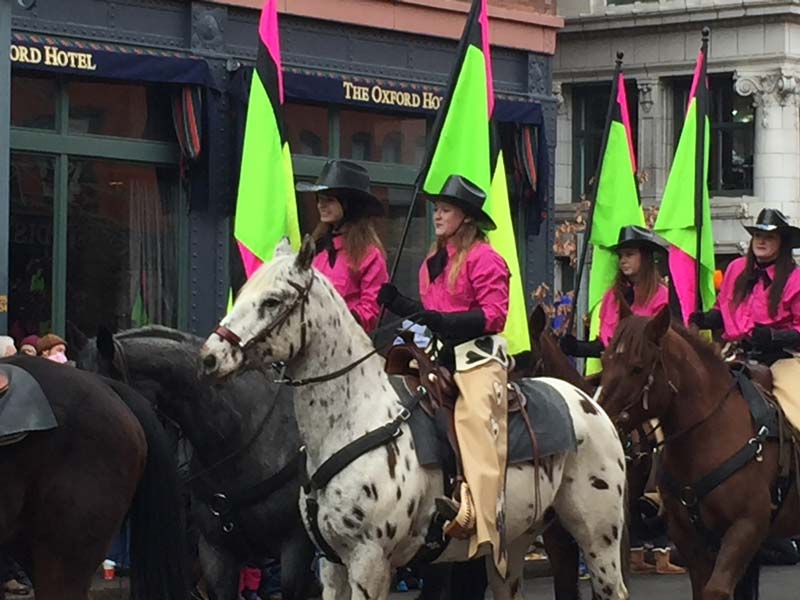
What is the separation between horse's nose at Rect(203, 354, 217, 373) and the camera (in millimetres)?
8359

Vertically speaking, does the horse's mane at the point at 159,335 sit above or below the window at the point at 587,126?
below

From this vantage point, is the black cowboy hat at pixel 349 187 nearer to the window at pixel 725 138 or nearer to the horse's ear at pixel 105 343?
the horse's ear at pixel 105 343

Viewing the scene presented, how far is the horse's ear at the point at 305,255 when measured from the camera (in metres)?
8.61

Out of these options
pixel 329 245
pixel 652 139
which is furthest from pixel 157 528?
pixel 652 139

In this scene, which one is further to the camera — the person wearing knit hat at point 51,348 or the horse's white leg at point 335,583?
the person wearing knit hat at point 51,348

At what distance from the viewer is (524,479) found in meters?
9.64

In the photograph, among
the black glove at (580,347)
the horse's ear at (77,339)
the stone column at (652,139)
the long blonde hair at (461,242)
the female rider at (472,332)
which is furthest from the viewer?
the stone column at (652,139)

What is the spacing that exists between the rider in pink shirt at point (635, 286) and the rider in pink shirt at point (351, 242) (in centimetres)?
294

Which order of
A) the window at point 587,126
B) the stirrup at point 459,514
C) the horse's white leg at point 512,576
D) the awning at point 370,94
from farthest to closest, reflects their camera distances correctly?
the window at point 587,126 → the awning at point 370,94 → the horse's white leg at point 512,576 → the stirrup at point 459,514

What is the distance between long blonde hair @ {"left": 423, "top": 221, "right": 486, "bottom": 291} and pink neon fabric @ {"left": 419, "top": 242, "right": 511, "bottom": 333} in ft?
0.06

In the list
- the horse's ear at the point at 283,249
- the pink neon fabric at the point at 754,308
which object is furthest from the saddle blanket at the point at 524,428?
the pink neon fabric at the point at 754,308

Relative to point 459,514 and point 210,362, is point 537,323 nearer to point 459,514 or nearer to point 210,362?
point 459,514

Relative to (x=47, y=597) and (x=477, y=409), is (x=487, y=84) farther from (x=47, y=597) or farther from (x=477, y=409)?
(x=47, y=597)

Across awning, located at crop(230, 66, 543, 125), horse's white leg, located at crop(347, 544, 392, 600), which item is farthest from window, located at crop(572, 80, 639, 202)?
A: horse's white leg, located at crop(347, 544, 392, 600)
